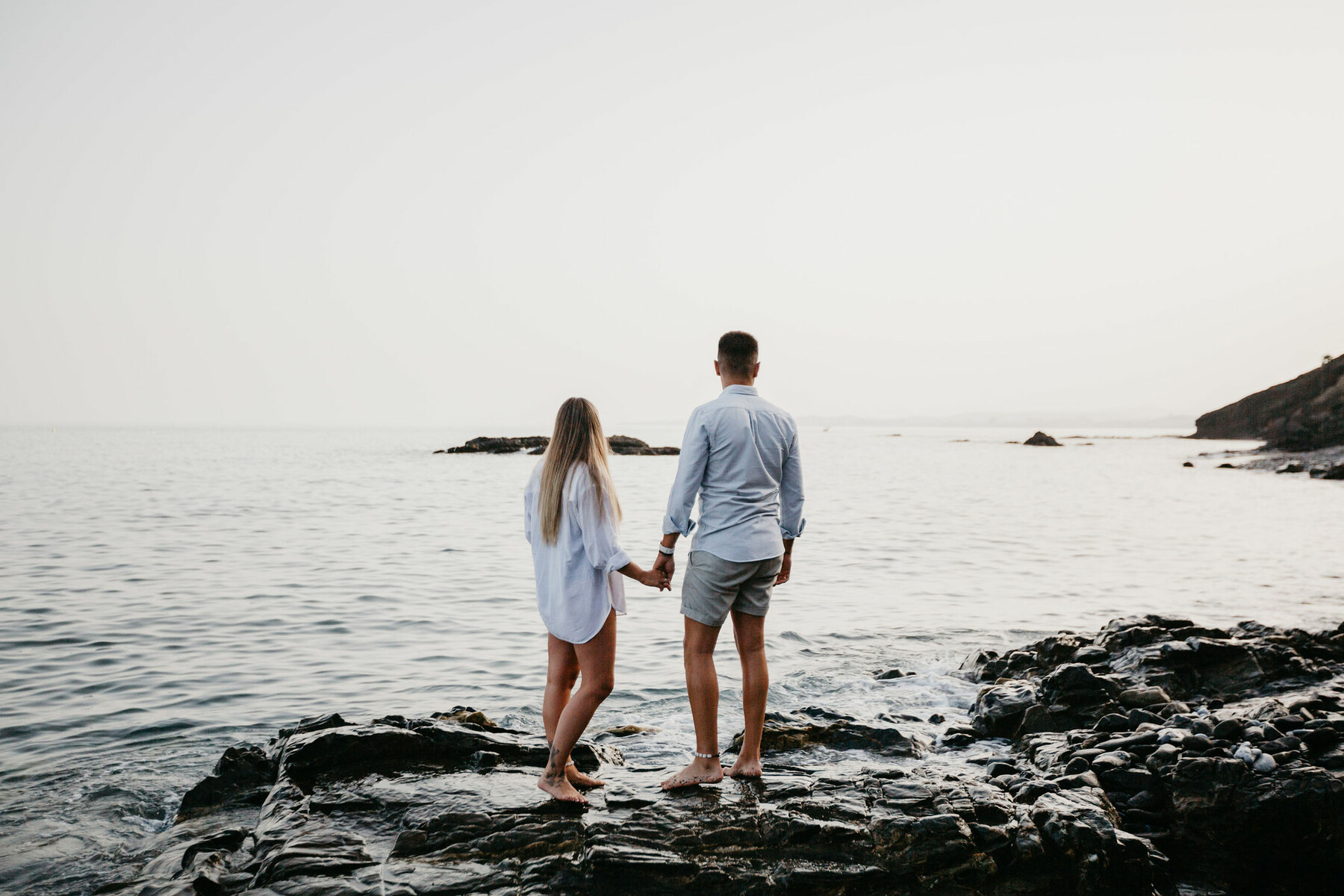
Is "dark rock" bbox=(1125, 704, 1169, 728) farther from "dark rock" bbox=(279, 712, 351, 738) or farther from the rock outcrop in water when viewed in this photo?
the rock outcrop in water

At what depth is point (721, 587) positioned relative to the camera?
5383 mm

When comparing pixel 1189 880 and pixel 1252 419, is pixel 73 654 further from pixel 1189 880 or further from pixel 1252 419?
pixel 1252 419

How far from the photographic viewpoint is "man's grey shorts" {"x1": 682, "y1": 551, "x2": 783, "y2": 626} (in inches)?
211

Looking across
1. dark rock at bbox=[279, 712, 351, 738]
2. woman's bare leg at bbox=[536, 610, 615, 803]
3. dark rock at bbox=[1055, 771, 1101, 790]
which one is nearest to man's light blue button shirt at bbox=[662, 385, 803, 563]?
woman's bare leg at bbox=[536, 610, 615, 803]

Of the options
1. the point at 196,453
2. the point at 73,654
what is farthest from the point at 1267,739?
the point at 196,453

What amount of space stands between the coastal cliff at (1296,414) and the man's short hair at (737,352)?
70753mm

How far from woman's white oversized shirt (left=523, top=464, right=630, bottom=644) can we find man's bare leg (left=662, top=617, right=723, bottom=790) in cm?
59

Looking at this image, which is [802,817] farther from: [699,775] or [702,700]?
[702,700]

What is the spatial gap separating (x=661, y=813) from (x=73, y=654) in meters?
10.0

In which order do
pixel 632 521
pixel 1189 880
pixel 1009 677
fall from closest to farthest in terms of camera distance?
1. pixel 1189 880
2. pixel 1009 677
3. pixel 632 521

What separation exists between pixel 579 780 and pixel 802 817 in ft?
5.21

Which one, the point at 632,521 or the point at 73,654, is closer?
the point at 73,654

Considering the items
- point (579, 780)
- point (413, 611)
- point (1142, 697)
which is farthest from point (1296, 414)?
point (579, 780)

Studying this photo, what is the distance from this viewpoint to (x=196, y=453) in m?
76.0
